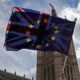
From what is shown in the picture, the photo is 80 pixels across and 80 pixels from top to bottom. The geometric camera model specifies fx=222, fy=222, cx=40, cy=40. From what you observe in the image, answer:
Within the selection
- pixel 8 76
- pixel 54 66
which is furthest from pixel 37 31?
pixel 54 66

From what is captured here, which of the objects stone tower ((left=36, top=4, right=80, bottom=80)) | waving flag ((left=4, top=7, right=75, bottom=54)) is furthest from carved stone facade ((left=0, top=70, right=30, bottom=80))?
waving flag ((left=4, top=7, right=75, bottom=54))

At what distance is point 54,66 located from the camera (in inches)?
2694

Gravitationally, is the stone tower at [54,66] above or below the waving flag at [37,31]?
below

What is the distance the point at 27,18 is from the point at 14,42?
Result: 6.97 ft

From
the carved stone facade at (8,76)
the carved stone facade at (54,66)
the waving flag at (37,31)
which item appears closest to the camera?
the waving flag at (37,31)

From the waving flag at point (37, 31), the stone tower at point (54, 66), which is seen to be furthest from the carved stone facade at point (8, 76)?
the waving flag at point (37, 31)

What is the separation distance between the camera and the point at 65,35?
56.1ft

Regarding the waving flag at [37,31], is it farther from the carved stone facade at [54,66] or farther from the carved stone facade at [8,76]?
the carved stone facade at [54,66]

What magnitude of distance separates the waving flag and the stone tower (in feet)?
161

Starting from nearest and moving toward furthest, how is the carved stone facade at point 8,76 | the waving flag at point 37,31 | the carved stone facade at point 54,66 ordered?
the waving flag at point 37,31
the carved stone facade at point 8,76
the carved stone facade at point 54,66

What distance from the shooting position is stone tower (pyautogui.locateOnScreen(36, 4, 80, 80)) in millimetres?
67500

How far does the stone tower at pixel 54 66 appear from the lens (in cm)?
6750

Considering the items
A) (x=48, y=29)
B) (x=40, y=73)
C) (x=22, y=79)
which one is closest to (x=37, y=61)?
(x=40, y=73)

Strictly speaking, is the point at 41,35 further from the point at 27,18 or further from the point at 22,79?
the point at 22,79
